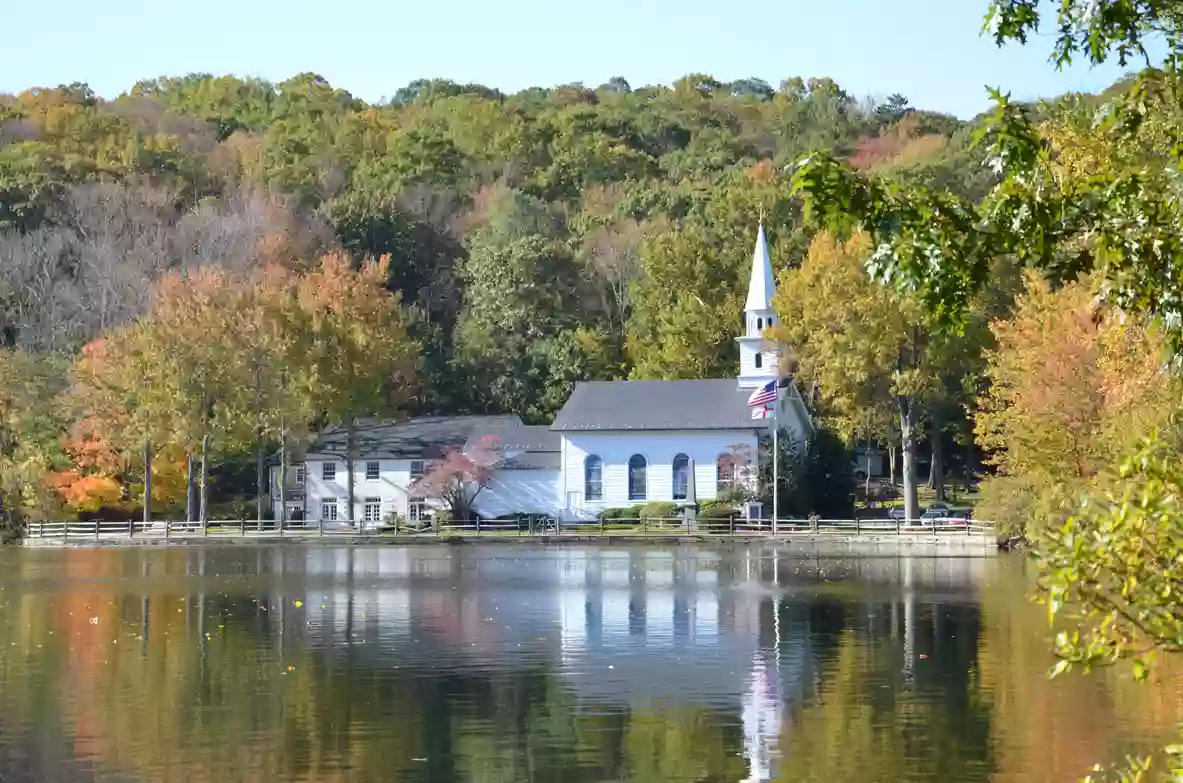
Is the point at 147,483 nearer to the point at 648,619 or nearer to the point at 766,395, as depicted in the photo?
the point at 766,395

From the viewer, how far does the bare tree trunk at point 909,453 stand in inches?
2778

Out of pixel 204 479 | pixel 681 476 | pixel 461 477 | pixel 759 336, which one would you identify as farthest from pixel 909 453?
pixel 204 479

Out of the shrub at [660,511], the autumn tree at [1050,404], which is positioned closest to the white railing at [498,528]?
the shrub at [660,511]

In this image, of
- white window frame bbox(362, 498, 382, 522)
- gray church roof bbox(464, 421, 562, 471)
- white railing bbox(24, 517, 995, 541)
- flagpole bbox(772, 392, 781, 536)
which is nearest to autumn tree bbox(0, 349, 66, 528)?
white railing bbox(24, 517, 995, 541)

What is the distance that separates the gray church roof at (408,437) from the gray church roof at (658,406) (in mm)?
5156

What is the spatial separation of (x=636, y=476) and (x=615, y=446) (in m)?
1.68

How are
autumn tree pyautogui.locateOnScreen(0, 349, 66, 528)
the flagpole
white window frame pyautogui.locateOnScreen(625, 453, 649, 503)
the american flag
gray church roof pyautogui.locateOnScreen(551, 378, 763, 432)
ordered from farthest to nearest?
white window frame pyautogui.locateOnScreen(625, 453, 649, 503)
gray church roof pyautogui.locateOnScreen(551, 378, 763, 432)
autumn tree pyautogui.locateOnScreen(0, 349, 66, 528)
the american flag
the flagpole

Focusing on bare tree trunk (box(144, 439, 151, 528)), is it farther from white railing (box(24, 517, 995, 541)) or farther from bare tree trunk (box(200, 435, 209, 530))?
bare tree trunk (box(200, 435, 209, 530))

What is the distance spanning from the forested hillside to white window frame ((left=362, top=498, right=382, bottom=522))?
457 cm

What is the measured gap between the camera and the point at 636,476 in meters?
77.6

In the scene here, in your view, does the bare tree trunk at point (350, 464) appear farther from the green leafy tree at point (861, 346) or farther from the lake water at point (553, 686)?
the lake water at point (553, 686)

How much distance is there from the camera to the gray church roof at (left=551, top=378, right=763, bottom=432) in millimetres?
76062

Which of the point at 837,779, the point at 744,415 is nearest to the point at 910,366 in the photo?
the point at 744,415

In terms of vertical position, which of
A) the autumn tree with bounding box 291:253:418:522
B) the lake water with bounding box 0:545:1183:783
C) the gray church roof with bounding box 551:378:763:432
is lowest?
the lake water with bounding box 0:545:1183:783
